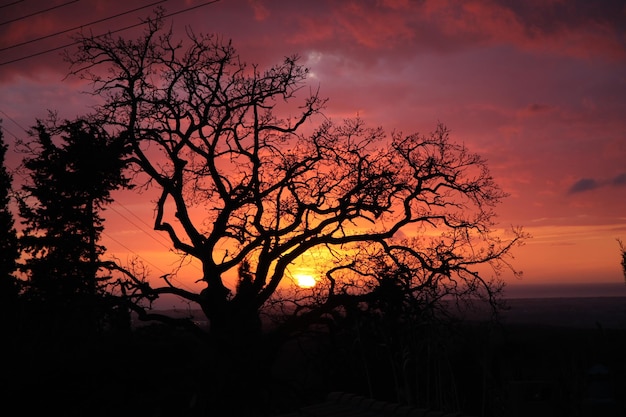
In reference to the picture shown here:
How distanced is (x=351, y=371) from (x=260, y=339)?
24.9 ft

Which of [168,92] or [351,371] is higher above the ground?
[168,92]

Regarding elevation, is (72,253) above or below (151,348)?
above

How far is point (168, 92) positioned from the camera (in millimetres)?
26422

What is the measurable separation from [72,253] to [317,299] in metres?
21.8

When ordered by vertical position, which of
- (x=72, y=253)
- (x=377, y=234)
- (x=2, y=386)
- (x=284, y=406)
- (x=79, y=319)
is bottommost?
(x=284, y=406)

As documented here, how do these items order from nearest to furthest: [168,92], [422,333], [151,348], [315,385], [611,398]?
[611,398] < [422,333] < [315,385] < [151,348] < [168,92]

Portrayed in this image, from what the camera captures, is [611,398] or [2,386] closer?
[611,398]

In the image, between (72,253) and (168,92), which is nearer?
(168,92)

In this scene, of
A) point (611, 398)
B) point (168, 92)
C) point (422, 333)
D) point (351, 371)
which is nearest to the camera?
point (611, 398)

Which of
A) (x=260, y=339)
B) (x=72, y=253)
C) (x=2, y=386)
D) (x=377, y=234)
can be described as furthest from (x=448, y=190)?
(x=72, y=253)

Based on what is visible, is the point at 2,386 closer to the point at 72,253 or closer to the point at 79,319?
the point at 79,319

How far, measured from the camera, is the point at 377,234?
27344 millimetres

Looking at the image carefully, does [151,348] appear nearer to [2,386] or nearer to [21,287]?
[2,386]

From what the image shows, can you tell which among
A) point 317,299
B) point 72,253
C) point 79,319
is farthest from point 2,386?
point 72,253
